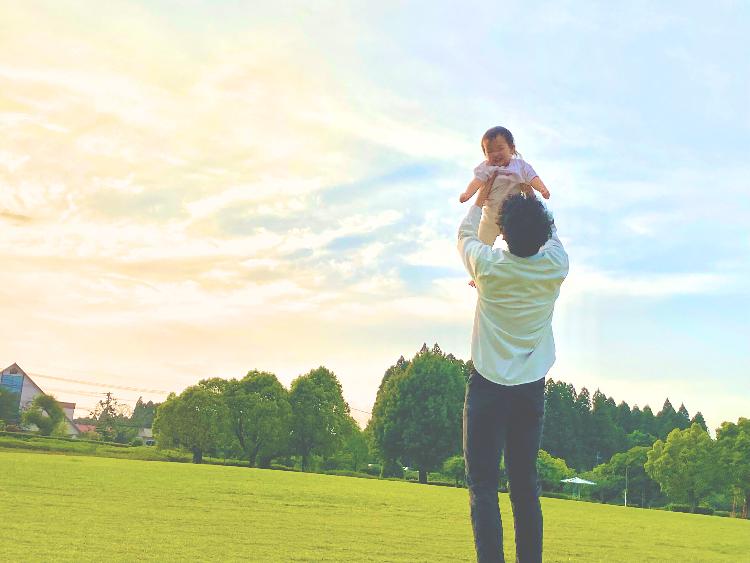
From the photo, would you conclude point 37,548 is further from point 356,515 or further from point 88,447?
point 88,447

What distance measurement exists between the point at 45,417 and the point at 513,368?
227 feet

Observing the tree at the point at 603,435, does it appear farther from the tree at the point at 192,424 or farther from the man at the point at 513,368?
the man at the point at 513,368

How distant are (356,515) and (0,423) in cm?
5324

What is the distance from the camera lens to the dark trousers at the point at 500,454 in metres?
3.26

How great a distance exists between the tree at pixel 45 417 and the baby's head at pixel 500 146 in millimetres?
64909

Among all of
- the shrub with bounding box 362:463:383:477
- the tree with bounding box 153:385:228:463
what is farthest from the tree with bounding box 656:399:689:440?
the tree with bounding box 153:385:228:463

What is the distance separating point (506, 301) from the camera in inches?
132

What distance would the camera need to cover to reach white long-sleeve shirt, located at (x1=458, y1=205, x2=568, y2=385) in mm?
3322

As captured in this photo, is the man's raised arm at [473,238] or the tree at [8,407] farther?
the tree at [8,407]

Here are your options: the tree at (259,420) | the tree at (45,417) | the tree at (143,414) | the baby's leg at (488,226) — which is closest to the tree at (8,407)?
the tree at (45,417)

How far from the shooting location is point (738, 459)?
49.4m

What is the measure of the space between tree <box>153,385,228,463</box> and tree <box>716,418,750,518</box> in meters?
36.9

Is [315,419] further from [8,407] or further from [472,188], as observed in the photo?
[472,188]

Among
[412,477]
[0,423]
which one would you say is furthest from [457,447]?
[0,423]
